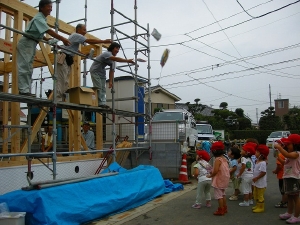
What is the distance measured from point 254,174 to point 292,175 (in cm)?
110

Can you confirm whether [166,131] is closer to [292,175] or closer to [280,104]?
[292,175]

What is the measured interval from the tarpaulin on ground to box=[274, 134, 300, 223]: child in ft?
10.1

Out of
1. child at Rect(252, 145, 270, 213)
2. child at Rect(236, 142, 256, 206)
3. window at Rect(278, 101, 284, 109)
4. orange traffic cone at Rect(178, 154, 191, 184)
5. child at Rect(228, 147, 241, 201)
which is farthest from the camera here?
window at Rect(278, 101, 284, 109)

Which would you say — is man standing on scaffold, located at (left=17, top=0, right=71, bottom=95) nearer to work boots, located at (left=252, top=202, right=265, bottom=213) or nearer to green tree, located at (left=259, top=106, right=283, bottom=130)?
work boots, located at (left=252, top=202, right=265, bottom=213)

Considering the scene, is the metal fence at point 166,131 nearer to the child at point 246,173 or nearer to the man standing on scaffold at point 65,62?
the child at point 246,173

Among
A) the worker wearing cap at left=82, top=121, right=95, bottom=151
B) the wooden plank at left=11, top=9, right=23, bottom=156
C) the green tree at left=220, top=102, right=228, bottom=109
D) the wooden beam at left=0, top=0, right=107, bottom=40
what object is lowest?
the worker wearing cap at left=82, top=121, right=95, bottom=151

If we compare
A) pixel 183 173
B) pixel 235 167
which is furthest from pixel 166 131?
pixel 235 167

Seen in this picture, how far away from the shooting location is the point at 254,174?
6270mm

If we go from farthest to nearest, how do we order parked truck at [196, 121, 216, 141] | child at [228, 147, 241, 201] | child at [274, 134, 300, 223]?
parked truck at [196, 121, 216, 141] < child at [228, 147, 241, 201] < child at [274, 134, 300, 223]

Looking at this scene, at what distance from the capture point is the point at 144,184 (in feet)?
23.7

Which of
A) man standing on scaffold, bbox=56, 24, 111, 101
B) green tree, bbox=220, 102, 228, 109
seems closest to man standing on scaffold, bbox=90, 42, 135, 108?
man standing on scaffold, bbox=56, 24, 111, 101

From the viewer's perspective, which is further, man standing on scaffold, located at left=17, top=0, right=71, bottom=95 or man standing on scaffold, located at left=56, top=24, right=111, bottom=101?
man standing on scaffold, located at left=56, top=24, right=111, bottom=101

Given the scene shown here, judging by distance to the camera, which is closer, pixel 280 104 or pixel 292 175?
pixel 292 175

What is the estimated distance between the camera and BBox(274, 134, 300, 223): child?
516cm
